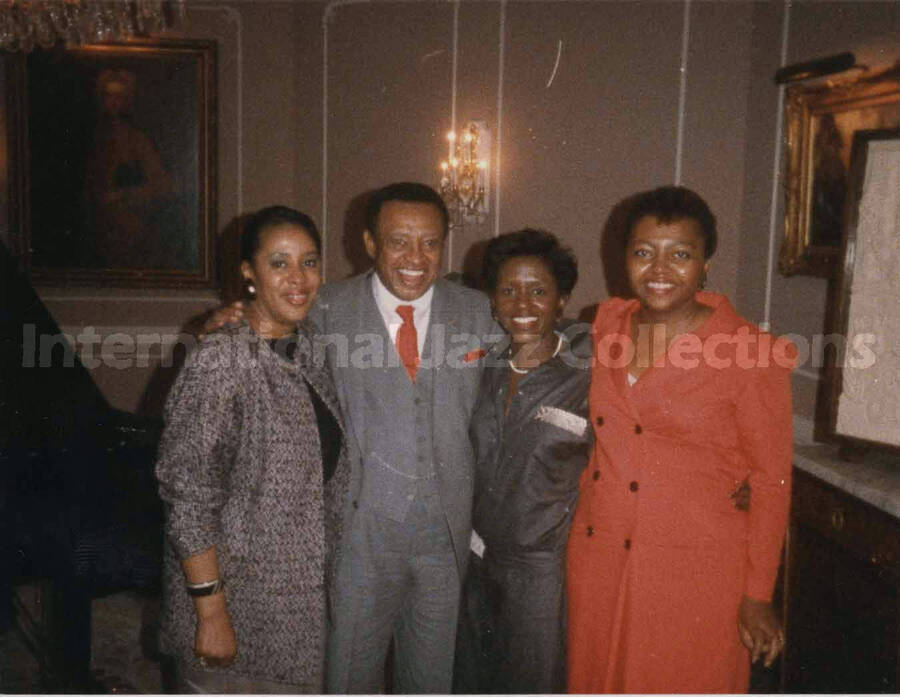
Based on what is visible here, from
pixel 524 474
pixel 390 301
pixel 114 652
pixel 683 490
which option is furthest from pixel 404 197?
pixel 114 652

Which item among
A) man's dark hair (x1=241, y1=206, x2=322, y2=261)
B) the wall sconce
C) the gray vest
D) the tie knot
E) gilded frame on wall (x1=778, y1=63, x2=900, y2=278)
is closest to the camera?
man's dark hair (x1=241, y1=206, x2=322, y2=261)

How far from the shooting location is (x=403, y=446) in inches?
72.3

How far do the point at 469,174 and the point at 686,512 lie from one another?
2540mm

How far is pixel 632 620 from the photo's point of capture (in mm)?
1734

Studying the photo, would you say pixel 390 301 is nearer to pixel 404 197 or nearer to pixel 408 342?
pixel 408 342

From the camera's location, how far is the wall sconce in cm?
381

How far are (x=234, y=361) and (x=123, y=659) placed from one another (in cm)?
201

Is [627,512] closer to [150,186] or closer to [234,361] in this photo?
[234,361]

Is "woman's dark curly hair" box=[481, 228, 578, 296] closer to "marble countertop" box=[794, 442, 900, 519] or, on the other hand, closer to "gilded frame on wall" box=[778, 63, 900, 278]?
"marble countertop" box=[794, 442, 900, 519]

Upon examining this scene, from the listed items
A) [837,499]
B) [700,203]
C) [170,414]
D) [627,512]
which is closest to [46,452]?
[170,414]

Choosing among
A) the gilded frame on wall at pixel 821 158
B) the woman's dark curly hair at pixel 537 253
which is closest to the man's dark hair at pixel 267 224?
the woman's dark curly hair at pixel 537 253

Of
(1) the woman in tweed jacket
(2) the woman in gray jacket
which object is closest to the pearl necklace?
(2) the woman in gray jacket

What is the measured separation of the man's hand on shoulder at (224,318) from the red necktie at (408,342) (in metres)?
0.42

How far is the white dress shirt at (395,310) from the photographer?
1.92 metres
